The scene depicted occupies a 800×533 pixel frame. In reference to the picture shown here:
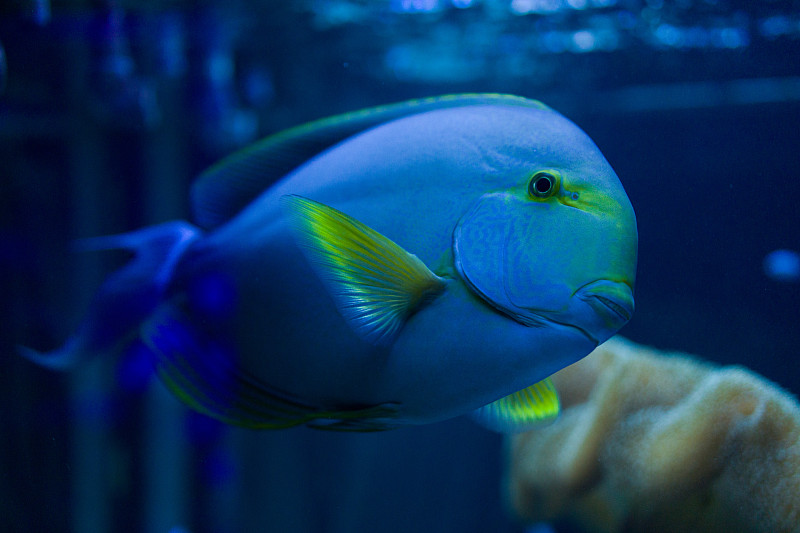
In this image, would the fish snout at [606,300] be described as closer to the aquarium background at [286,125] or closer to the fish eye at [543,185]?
the fish eye at [543,185]

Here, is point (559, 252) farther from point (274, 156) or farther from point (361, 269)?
point (274, 156)

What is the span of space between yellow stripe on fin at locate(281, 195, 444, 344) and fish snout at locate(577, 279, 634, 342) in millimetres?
152

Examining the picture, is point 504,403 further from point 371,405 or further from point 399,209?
point 399,209

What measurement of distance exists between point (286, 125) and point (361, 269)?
3824 millimetres

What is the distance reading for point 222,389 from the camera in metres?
0.68

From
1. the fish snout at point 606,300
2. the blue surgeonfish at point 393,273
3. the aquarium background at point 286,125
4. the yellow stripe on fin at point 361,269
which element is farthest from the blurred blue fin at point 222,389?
the aquarium background at point 286,125

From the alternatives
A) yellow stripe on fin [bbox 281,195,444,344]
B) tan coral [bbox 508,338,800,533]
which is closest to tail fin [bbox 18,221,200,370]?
yellow stripe on fin [bbox 281,195,444,344]

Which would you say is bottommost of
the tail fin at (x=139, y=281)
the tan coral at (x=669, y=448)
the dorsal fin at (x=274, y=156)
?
the tan coral at (x=669, y=448)

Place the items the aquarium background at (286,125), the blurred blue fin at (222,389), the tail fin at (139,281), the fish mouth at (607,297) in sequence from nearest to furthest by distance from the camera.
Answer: the fish mouth at (607,297), the blurred blue fin at (222,389), the tail fin at (139,281), the aquarium background at (286,125)

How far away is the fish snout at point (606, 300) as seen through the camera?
48 cm

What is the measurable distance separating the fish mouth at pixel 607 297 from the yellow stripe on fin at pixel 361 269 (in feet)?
0.49

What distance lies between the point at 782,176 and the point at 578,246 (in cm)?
81

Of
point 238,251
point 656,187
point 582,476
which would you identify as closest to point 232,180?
point 238,251

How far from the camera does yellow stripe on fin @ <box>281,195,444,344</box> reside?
49 centimetres
